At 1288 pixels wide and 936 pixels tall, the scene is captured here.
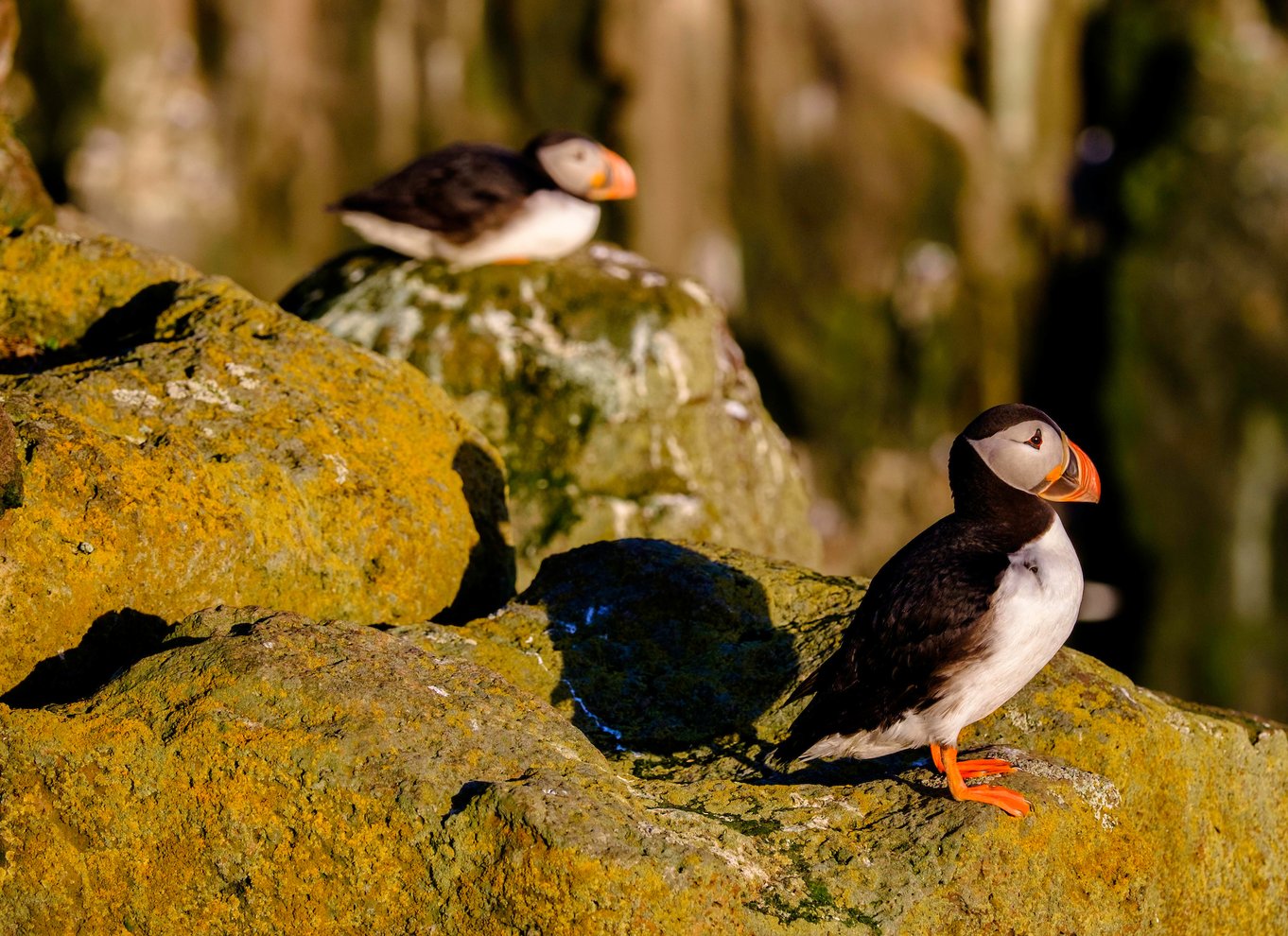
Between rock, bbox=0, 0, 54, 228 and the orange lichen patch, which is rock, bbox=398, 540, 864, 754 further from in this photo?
rock, bbox=0, 0, 54, 228

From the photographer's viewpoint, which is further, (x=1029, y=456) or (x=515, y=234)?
(x=515, y=234)

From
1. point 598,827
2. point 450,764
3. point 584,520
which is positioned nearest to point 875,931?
point 598,827

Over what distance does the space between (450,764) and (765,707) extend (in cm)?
154

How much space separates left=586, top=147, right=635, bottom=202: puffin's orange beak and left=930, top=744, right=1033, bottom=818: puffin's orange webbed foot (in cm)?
487

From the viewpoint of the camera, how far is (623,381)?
7.60 m

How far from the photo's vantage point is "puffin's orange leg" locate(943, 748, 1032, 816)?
402 centimetres

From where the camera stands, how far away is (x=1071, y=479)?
15.2 feet

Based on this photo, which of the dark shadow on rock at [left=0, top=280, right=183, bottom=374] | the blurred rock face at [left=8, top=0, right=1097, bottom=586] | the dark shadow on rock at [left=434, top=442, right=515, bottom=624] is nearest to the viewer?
the dark shadow on rock at [left=0, top=280, right=183, bottom=374]

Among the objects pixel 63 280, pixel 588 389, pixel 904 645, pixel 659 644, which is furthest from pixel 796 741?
pixel 63 280

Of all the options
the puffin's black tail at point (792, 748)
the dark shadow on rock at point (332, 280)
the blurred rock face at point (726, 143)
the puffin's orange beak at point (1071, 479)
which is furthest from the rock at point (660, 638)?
the blurred rock face at point (726, 143)

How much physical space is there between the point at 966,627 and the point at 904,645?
0.20 meters

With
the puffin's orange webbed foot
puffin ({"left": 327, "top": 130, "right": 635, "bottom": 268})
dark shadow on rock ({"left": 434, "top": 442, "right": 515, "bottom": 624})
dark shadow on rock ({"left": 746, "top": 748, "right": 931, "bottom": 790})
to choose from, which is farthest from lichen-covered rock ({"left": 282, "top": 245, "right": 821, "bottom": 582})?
the puffin's orange webbed foot

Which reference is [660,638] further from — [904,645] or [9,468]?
[9,468]

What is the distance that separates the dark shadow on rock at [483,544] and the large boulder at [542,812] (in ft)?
2.40
